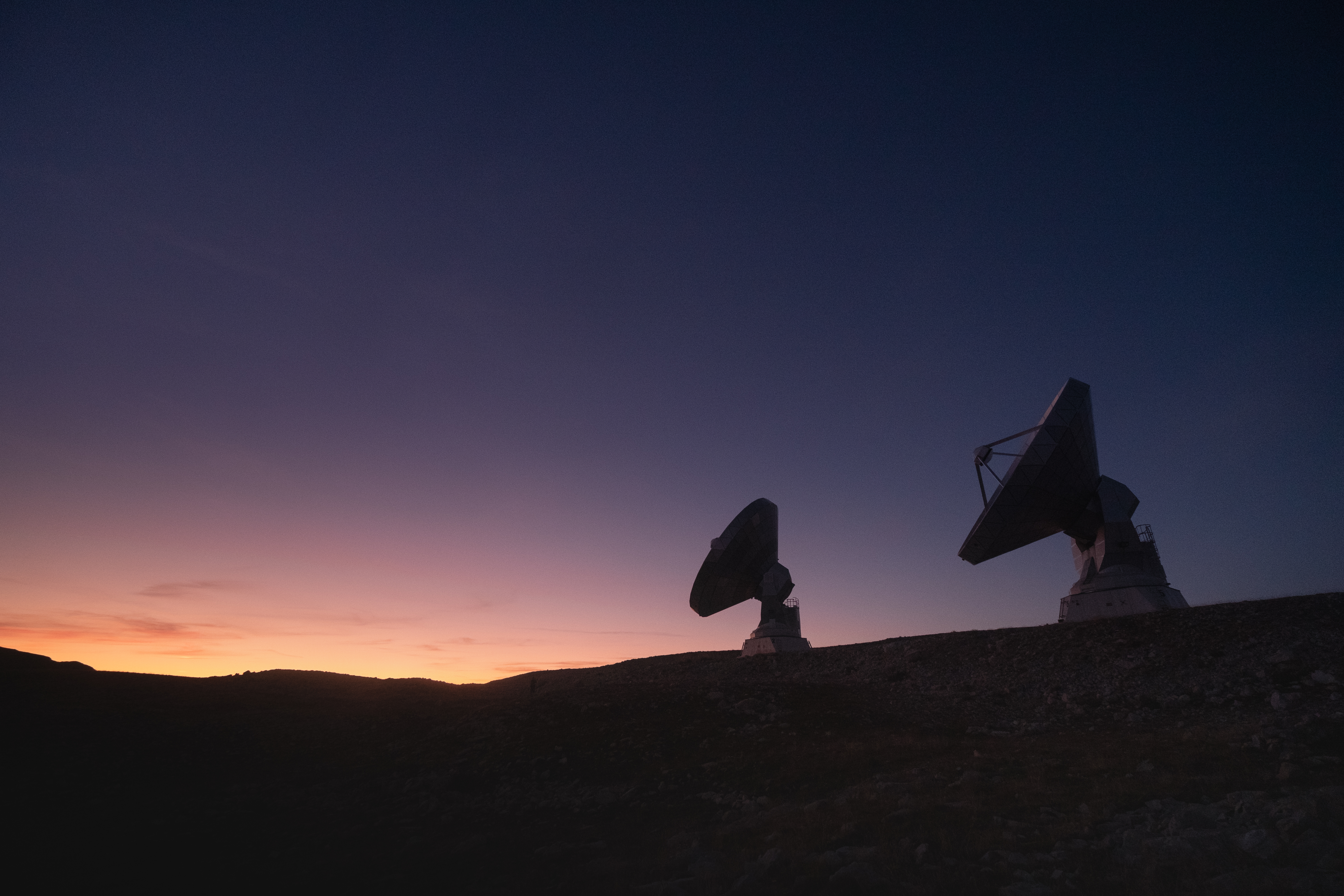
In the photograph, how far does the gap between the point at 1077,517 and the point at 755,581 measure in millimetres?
21646

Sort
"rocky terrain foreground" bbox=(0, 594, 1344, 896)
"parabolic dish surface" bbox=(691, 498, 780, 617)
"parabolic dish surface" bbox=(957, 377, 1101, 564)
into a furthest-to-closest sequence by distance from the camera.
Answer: "parabolic dish surface" bbox=(691, 498, 780, 617) < "parabolic dish surface" bbox=(957, 377, 1101, 564) < "rocky terrain foreground" bbox=(0, 594, 1344, 896)

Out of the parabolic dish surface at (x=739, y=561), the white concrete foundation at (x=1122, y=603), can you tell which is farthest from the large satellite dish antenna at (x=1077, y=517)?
the parabolic dish surface at (x=739, y=561)

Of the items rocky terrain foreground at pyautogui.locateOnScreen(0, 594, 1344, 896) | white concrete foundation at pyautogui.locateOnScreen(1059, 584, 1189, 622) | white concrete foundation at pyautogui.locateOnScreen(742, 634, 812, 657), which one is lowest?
rocky terrain foreground at pyautogui.locateOnScreen(0, 594, 1344, 896)

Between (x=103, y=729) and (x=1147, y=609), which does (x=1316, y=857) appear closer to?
(x=1147, y=609)

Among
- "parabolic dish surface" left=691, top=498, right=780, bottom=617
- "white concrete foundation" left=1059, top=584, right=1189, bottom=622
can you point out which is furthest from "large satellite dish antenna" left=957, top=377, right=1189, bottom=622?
"parabolic dish surface" left=691, top=498, right=780, bottom=617

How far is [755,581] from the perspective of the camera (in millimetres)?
47656

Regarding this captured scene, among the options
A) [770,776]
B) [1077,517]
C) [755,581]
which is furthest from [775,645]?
[770,776]

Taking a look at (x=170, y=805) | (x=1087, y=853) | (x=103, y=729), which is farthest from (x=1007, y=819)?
(x=103, y=729)

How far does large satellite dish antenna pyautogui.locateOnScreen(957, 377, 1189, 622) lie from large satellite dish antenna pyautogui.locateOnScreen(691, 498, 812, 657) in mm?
15200

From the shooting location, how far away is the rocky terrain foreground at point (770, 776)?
444 inches

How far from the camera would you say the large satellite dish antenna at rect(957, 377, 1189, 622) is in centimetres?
3103

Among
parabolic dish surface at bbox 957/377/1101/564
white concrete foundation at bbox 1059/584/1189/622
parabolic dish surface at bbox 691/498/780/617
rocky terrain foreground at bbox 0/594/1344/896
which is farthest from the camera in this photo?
parabolic dish surface at bbox 691/498/780/617

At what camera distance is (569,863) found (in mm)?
14180

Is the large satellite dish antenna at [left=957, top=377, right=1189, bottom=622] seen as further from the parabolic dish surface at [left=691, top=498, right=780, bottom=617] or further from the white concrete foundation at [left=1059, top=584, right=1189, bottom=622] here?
the parabolic dish surface at [left=691, top=498, right=780, bottom=617]
